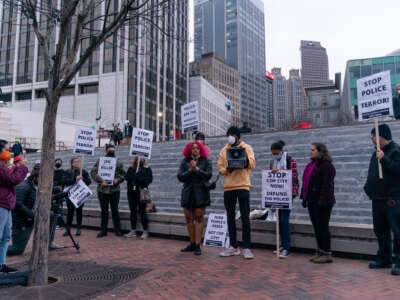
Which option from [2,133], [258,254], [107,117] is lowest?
[258,254]

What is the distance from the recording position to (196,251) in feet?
19.5

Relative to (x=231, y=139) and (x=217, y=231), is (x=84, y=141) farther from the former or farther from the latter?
(x=231, y=139)

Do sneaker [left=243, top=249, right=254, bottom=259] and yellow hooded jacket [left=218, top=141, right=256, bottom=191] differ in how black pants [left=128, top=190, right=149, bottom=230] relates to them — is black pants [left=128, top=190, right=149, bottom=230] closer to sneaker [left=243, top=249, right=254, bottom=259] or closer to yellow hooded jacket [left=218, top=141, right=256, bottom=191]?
yellow hooded jacket [left=218, top=141, right=256, bottom=191]

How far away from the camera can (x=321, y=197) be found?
5.25m

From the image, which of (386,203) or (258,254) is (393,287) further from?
(258,254)

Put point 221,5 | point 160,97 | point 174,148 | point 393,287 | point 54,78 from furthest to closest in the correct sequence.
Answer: point 221,5 < point 160,97 < point 174,148 < point 54,78 < point 393,287

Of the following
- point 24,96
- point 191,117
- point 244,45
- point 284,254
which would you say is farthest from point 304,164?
point 244,45

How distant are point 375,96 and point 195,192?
3.32 m

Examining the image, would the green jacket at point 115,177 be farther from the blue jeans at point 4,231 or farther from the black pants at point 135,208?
the blue jeans at point 4,231

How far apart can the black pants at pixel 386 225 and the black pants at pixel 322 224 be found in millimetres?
686

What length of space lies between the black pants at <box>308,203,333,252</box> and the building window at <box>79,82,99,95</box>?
63.6m

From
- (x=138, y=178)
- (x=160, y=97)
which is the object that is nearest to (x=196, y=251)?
(x=138, y=178)

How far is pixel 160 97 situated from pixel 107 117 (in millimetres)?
16048

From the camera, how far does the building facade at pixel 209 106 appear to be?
94125 millimetres
